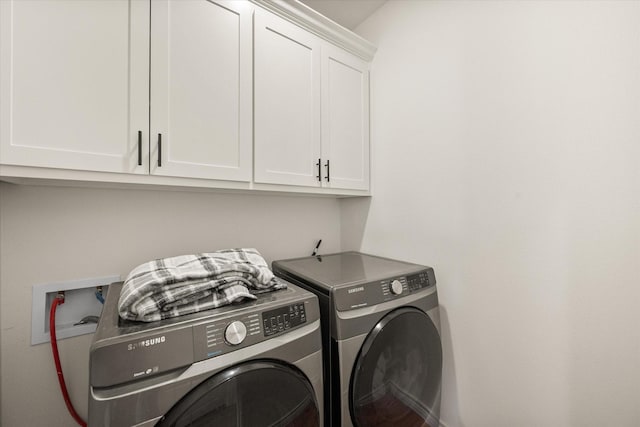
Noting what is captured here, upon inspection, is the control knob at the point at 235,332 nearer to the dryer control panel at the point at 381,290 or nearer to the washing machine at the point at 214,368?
the washing machine at the point at 214,368

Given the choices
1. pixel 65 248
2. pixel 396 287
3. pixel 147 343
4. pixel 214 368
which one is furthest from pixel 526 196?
pixel 65 248

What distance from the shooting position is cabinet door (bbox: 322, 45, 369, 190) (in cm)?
141

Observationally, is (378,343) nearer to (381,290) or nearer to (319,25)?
(381,290)

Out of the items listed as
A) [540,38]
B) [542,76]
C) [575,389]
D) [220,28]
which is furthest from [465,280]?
[220,28]

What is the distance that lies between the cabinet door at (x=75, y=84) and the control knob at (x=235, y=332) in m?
0.66

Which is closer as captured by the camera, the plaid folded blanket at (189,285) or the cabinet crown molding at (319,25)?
the plaid folded blanket at (189,285)

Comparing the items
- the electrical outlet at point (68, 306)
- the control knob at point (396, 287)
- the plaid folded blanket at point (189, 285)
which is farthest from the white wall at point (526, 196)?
the electrical outlet at point (68, 306)

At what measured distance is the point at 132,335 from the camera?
0.57 m

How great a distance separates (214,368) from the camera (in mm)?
622

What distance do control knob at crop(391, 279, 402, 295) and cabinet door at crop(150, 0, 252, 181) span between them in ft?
2.61

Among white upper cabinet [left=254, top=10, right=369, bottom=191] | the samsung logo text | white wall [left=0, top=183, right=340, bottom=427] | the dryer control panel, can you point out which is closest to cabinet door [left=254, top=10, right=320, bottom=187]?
white upper cabinet [left=254, top=10, right=369, bottom=191]

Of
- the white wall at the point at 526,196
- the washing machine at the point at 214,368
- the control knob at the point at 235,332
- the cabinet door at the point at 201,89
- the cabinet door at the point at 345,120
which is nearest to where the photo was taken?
the washing machine at the point at 214,368

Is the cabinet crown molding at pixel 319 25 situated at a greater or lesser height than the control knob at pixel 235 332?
greater

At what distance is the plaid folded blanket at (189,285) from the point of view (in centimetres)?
66
